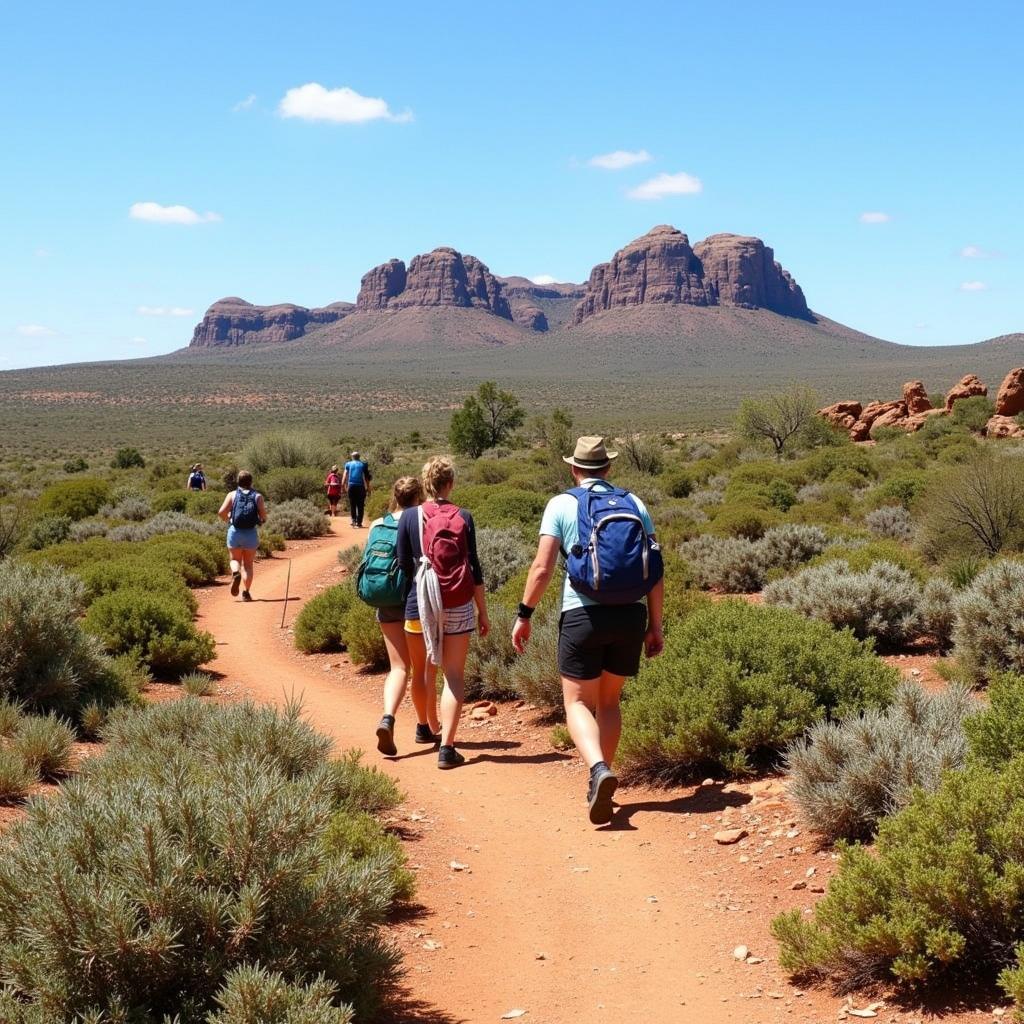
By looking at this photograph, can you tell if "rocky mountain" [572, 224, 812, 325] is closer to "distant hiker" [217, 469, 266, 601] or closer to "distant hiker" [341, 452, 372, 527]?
"distant hiker" [341, 452, 372, 527]

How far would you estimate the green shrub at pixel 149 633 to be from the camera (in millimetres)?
9242

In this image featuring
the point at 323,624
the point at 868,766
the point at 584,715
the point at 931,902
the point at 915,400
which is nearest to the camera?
the point at 931,902

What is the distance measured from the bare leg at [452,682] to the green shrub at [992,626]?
392 cm

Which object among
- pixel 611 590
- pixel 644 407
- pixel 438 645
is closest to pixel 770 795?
pixel 611 590

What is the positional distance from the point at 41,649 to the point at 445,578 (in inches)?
122

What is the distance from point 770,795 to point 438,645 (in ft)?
7.32

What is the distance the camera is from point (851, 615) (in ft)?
30.2

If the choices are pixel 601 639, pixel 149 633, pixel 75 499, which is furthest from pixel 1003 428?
pixel 601 639

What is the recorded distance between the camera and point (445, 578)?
6.46 meters

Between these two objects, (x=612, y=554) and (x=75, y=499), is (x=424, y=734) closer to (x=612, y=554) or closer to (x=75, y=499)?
(x=612, y=554)

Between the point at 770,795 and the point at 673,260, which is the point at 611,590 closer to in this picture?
the point at 770,795

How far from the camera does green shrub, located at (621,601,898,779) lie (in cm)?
599

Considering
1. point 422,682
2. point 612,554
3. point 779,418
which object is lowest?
point 422,682

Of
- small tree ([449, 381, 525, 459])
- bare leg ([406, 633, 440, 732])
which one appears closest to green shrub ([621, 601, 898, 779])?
bare leg ([406, 633, 440, 732])
